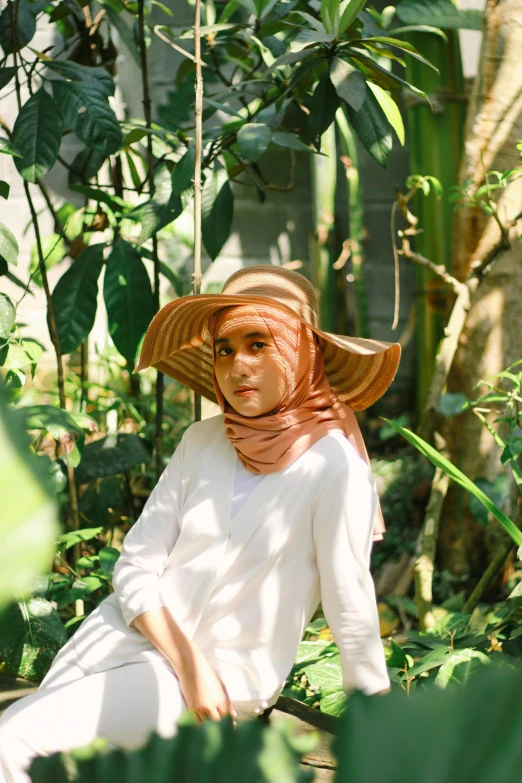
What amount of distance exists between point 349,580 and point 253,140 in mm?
961

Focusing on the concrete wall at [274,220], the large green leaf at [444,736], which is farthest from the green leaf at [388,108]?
the large green leaf at [444,736]

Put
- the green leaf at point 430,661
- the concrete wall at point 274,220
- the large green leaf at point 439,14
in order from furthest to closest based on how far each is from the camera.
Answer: the concrete wall at point 274,220, the large green leaf at point 439,14, the green leaf at point 430,661

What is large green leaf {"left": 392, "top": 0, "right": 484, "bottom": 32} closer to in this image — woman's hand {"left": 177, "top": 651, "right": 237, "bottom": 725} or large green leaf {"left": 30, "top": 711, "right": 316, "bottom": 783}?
woman's hand {"left": 177, "top": 651, "right": 237, "bottom": 725}

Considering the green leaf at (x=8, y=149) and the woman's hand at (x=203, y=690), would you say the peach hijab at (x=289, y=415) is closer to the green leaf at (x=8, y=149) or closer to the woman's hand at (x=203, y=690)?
the woman's hand at (x=203, y=690)

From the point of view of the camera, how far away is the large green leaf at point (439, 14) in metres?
2.66

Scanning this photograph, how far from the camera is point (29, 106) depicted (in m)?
1.91

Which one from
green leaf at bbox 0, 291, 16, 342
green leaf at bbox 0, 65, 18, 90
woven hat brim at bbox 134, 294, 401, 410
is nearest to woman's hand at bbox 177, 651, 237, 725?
woven hat brim at bbox 134, 294, 401, 410

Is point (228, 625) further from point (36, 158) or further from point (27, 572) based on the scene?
point (27, 572)

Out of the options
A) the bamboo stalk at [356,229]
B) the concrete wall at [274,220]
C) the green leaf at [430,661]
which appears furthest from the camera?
the concrete wall at [274,220]

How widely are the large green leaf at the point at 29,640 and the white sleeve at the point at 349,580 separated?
708 mm

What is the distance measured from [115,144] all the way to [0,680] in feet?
4.00

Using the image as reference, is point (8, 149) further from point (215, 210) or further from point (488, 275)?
point (488, 275)

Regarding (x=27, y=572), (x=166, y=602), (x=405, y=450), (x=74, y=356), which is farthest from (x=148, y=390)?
(x=27, y=572)

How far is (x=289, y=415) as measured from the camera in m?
1.54
